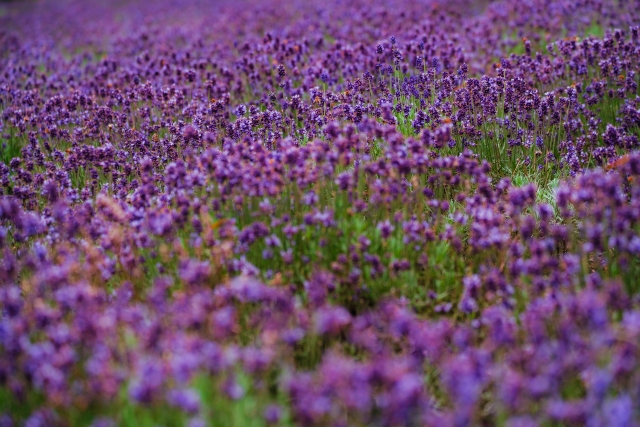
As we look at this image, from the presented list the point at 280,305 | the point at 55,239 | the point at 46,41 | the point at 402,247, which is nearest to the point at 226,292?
the point at 280,305

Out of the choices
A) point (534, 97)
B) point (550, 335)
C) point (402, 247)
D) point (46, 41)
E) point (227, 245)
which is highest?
point (46, 41)

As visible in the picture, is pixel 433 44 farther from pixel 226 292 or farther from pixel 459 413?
pixel 459 413

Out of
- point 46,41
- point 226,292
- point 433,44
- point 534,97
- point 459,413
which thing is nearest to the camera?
point 459,413

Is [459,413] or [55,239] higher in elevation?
[55,239]

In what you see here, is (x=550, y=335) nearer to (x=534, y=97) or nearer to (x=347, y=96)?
(x=534, y=97)

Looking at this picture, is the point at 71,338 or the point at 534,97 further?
the point at 534,97

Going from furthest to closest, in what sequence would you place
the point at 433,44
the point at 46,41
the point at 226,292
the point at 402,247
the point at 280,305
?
1. the point at 46,41
2. the point at 433,44
3. the point at 402,247
4. the point at 226,292
5. the point at 280,305
